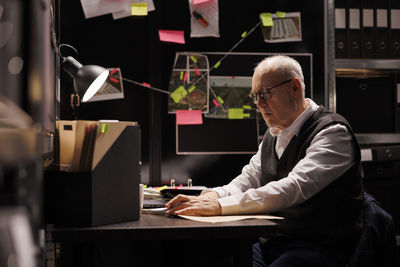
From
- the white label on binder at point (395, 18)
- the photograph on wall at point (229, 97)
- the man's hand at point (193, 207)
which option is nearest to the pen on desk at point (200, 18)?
the photograph on wall at point (229, 97)

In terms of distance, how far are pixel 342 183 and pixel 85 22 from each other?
1.70 m

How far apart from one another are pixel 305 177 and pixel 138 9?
1558mm

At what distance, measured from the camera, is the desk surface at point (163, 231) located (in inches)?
41.4

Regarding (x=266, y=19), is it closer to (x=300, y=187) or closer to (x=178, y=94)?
(x=178, y=94)

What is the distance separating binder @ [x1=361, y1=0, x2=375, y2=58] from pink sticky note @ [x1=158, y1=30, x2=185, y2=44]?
101 cm

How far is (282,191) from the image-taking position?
141 cm

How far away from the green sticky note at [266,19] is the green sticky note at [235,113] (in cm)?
52

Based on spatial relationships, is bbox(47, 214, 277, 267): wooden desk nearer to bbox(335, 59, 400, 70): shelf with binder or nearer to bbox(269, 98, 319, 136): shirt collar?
bbox(269, 98, 319, 136): shirt collar

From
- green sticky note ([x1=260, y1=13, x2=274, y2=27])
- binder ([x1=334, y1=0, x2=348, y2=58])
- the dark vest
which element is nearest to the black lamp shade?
the dark vest

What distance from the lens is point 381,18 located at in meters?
2.55

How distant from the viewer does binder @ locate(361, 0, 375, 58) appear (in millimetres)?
2531

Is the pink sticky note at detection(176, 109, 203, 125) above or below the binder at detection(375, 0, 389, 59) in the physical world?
below

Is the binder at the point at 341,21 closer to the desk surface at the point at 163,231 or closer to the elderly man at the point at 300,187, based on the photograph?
the elderly man at the point at 300,187

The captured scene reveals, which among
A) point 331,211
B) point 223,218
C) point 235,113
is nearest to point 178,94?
point 235,113
